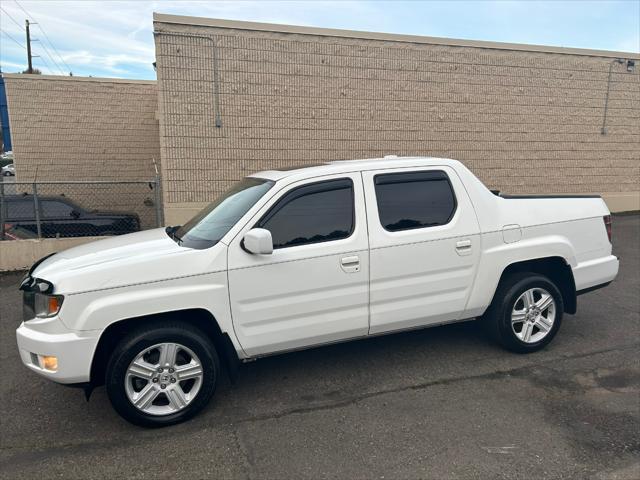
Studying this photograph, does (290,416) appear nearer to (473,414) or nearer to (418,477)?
(418,477)

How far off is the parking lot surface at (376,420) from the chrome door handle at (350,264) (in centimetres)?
100

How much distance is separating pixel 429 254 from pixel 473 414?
50.6 inches

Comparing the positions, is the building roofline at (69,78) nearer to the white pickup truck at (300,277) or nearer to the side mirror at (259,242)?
the white pickup truck at (300,277)

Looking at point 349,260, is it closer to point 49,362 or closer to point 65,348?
point 65,348

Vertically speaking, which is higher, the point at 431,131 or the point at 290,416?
the point at 431,131

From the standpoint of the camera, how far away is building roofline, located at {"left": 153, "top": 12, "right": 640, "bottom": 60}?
9398 mm

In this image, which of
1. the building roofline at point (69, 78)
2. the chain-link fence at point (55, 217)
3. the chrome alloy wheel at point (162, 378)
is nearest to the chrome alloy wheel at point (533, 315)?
the chrome alloy wheel at point (162, 378)

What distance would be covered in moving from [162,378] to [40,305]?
981 millimetres

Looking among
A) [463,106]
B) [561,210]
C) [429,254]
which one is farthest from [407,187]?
[463,106]

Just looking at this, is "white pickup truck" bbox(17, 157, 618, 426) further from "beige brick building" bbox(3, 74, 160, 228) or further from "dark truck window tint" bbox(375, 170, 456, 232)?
"beige brick building" bbox(3, 74, 160, 228)

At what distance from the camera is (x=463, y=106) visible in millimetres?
11664

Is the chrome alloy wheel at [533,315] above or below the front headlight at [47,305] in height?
below

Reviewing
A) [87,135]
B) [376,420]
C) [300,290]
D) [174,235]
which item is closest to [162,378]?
[300,290]

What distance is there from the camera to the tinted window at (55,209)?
8.94 m
